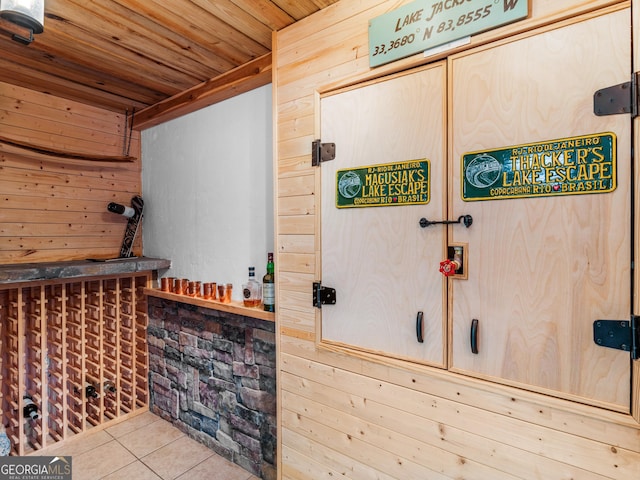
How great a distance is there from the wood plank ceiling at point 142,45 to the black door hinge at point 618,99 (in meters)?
1.10

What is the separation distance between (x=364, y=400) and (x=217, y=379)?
1196 millimetres

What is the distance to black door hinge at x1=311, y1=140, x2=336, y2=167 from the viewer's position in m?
1.53

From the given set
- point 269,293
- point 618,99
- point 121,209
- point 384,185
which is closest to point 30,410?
point 121,209

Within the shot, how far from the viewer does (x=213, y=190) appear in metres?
2.36

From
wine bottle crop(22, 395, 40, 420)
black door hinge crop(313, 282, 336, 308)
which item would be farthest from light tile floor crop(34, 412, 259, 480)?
black door hinge crop(313, 282, 336, 308)

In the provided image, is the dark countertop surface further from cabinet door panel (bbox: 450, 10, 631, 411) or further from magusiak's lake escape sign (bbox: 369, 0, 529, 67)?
cabinet door panel (bbox: 450, 10, 631, 411)

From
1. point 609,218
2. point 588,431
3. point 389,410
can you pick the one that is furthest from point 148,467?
point 609,218

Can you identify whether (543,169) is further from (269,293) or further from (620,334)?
(269,293)

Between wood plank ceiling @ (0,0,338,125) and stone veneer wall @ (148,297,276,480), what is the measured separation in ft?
4.91

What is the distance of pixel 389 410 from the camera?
139 cm

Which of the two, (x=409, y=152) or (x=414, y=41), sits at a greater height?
(x=414, y=41)

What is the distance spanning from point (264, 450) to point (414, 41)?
7.15ft

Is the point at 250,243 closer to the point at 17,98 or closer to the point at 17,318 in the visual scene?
the point at 17,318

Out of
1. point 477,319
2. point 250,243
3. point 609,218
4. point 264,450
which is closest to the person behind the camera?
point 609,218
